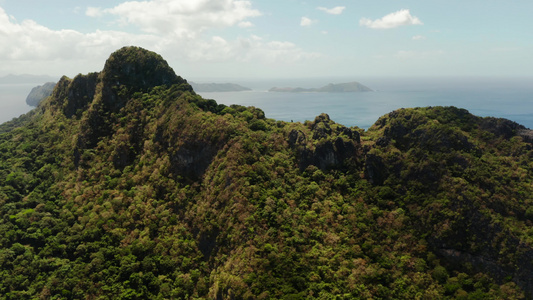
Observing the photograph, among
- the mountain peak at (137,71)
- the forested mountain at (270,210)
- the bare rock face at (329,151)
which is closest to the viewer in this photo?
the forested mountain at (270,210)

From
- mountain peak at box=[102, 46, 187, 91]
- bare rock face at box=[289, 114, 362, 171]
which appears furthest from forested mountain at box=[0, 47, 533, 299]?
mountain peak at box=[102, 46, 187, 91]

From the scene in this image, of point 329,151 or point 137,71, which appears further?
point 137,71

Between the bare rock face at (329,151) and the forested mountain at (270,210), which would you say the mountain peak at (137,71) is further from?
the bare rock face at (329,151)

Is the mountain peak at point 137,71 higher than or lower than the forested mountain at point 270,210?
higher

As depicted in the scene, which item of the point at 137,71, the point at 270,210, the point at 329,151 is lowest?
the point at 270,210

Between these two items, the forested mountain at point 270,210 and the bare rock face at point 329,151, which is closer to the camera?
the forested mountain at point 270,210

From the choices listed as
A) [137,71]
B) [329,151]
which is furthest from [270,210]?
[137,71]

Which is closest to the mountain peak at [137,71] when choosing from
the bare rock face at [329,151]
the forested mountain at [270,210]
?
the forested mountain at [270,210]

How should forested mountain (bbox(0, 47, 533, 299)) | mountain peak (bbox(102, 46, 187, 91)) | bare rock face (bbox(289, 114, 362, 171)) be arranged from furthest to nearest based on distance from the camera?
1. mountain peak (bbox(102, 46, 187, 91))
2. bare rock face (bbox(289, 114, 362, 171))
3. forested mountain (bbox(0, 47, 533, 299))

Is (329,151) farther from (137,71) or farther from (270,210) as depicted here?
(137,71)

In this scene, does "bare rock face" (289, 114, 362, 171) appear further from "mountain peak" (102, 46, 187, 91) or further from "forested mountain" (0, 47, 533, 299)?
"mountain peak" (102, 46, 187, 91)
